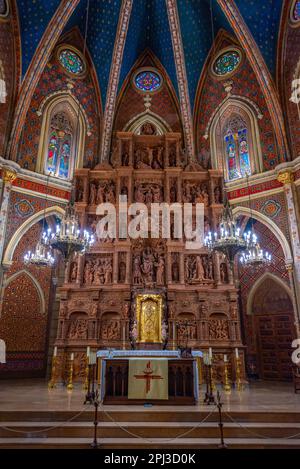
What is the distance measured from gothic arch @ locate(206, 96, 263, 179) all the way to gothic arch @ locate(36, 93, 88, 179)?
7.37 meters

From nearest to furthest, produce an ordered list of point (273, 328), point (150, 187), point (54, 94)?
point (150, 187) → point (273, 328) → point (54, 94)

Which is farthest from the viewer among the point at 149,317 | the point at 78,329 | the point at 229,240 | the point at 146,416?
the point at 78,329

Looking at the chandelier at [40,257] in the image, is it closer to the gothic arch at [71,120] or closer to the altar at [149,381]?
the gothic arch at [71,120]

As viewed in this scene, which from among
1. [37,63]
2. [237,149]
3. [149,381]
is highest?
[37,63]

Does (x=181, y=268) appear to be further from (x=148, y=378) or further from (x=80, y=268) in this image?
(x=148, y=378)

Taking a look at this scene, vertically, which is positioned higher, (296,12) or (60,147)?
(296,12)

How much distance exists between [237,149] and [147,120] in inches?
228

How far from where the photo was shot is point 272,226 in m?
16.5

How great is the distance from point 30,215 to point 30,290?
3.93 metres

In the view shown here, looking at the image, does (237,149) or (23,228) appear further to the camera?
(237,149)

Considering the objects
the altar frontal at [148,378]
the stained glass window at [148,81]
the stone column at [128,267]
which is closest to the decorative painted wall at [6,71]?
the stained glass window at [148,81]

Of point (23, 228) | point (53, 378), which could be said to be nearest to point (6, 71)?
point (23, 228)
